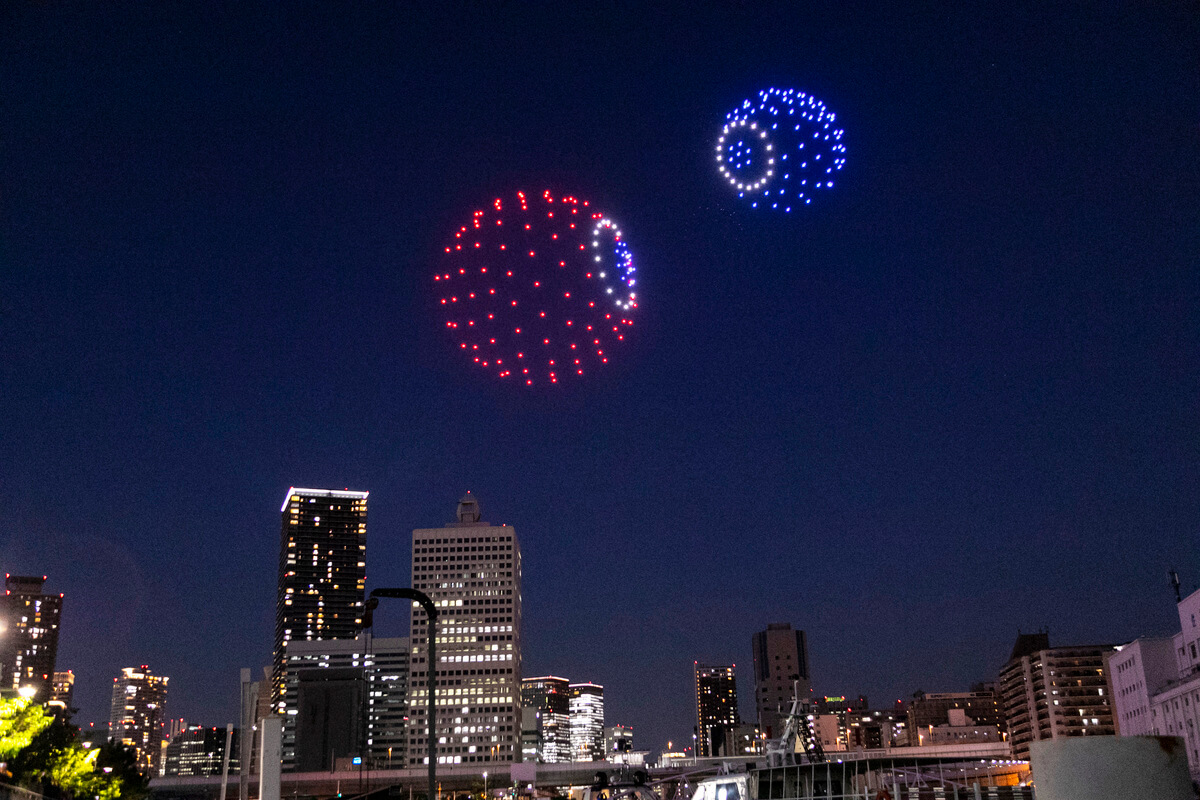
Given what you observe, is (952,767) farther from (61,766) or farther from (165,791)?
(165,791)

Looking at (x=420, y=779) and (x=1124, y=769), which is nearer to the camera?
(x=1124, y=769)

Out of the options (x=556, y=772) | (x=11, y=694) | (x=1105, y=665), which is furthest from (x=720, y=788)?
(x=1105, y=665)

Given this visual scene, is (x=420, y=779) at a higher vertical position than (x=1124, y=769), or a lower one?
lower

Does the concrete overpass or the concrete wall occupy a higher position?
the concrete wall

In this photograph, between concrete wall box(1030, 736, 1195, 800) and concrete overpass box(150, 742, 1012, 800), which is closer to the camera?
concrete wall box(1030, 736, 1195, 800)

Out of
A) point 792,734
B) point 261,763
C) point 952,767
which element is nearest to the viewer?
point 261,763

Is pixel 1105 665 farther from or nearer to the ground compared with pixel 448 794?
farther from the ground

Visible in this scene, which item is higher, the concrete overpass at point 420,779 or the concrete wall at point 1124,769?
the concrete wall at point 1124,769

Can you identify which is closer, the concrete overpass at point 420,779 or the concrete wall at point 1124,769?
the concrete wall at point 1124,769
